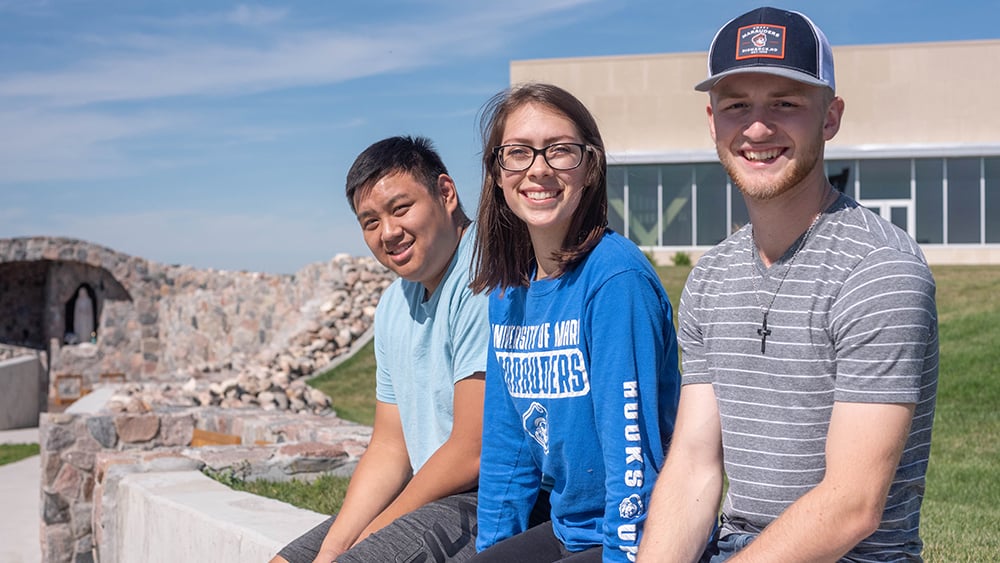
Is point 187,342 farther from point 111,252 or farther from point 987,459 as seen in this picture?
point 987,459

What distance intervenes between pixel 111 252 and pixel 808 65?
27.7 meters

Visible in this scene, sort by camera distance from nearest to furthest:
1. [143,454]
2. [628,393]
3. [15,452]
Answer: [628,393]
[143,454]
[15,452]

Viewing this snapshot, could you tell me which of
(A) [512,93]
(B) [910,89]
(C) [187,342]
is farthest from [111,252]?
(A) [512,93]

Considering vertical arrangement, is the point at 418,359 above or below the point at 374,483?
above

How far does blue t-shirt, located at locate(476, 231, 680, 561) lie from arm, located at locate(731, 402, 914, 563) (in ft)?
1.36

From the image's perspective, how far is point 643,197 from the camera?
2284cm

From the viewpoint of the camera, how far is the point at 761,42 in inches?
70.2

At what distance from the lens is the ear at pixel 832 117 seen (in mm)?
1848

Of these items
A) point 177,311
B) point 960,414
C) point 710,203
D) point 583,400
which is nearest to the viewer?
point 583,400

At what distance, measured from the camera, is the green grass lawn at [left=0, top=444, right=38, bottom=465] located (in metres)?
12.8

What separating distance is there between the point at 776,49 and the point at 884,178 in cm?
2187

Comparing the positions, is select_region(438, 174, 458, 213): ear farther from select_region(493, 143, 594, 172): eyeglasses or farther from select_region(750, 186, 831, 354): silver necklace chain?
select_region(750, 186, 831, 354): silver necklace chain

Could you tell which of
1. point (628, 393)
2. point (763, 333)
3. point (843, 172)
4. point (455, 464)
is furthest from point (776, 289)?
point (843, 172)

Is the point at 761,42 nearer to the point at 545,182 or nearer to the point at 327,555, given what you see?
the point at 545,182
